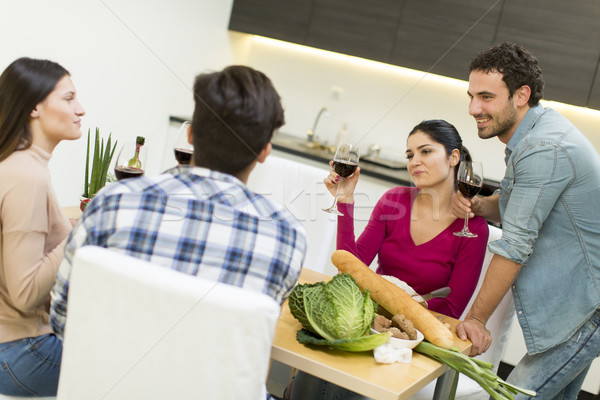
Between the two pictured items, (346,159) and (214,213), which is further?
(346,159)

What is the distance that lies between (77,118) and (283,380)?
152 centimetres

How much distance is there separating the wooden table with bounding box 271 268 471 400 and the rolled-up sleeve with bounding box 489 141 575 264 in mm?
516

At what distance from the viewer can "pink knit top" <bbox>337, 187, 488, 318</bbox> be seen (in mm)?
2055

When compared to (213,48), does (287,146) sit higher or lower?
lower

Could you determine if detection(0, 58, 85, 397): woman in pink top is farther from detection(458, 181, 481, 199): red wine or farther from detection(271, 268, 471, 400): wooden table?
detection(458, 181, 481, 199): red wine

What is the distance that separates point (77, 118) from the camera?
170cm

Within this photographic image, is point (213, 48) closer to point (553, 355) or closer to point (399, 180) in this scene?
point (399, 180)

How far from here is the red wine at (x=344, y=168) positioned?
6.38ft

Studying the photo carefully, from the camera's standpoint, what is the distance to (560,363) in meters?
1.81

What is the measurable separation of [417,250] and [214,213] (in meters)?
1.19

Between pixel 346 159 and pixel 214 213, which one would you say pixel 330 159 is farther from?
pixel 214 213

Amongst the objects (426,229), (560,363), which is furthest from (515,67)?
(560,363)

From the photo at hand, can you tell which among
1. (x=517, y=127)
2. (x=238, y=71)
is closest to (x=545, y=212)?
(x=517, y=127)

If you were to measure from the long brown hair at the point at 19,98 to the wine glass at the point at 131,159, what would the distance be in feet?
0.88
